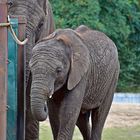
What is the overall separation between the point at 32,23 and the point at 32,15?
0.07 meters

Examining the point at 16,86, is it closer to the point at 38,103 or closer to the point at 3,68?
the point at 38,103

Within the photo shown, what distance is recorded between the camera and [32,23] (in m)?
6.38

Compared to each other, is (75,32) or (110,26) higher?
(75,32)

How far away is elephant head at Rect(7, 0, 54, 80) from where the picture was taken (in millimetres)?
6293

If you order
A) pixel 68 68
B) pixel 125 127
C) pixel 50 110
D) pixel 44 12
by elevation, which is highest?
pixel 44 12

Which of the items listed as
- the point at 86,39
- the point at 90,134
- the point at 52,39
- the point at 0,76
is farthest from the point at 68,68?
the point at 0,76

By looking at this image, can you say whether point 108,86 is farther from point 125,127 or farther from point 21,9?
point 125,127

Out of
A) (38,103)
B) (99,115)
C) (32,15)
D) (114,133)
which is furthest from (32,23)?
(114,133)

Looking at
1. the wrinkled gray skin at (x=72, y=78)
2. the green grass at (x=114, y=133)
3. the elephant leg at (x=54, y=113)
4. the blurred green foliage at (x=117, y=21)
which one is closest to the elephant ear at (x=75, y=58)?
the wrinkled gray skin at (x=72, y=78)

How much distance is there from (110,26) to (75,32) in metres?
18.7

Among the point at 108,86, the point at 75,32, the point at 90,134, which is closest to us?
the point at 75,32

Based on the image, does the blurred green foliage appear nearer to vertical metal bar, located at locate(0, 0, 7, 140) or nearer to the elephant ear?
the elephant ear

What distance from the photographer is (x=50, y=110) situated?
21.9ft

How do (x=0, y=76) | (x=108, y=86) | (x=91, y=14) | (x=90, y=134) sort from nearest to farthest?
(x=0, y=76)
(x=108, y=86)
(x=90, y=134)
(x=91, y=14)
